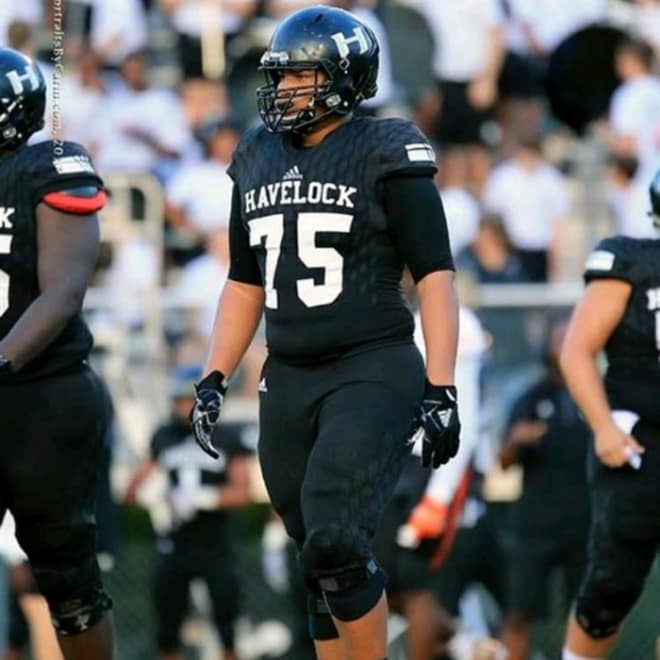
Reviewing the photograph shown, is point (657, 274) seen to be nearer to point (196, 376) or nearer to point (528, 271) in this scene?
point (196, 376)

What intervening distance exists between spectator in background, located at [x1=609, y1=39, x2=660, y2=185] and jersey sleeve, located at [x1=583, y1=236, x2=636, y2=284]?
527 cm

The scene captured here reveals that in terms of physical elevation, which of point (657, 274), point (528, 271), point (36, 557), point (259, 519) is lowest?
point (259, 519)

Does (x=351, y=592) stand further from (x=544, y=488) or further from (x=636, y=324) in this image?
(x=544, y=488)

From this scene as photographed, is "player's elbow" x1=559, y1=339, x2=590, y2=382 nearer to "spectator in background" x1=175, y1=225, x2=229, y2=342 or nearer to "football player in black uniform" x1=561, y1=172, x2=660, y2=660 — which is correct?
"football player in black uniform" x1=561, y1=172, x2=660, y2=660

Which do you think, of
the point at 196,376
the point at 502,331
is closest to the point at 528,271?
the point at 502,331

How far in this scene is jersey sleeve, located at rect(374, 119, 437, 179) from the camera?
5.96 m

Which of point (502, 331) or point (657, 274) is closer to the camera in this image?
point (657, 274)

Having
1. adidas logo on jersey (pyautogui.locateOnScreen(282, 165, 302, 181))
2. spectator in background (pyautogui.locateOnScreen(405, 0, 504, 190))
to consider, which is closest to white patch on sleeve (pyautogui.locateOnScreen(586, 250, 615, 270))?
adidas logo on jersey (pyautogui.locateOnScreen(282, 165, 302, 181))

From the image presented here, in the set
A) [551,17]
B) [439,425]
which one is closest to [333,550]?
[439,425]

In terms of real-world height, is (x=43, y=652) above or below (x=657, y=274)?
below

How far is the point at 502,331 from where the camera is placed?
10539 mm

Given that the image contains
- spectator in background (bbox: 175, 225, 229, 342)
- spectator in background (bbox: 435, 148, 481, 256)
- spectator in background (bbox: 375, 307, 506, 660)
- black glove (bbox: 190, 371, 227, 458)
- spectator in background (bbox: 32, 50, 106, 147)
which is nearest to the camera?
black glove (bbox: 190, 371, 227, 458)

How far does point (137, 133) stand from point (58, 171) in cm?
685

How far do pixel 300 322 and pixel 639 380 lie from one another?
184cm
